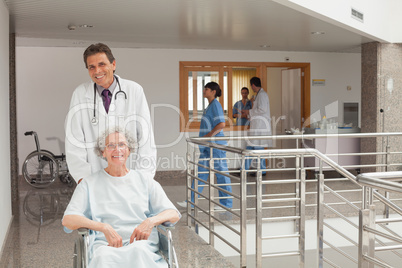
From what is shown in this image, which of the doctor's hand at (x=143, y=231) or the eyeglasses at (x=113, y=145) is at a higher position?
the eyeglasses at (x=113, y=145)

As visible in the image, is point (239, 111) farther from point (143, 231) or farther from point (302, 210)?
point (143, 231)

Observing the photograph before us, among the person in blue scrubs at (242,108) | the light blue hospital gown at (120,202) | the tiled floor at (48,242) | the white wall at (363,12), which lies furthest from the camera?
the person in blue scrubs at (242,108)

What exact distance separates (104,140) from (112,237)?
52cm

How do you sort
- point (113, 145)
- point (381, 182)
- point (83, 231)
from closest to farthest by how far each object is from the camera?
1. point (381, 182)
2. point (83, 231)
3. point (113, 145)

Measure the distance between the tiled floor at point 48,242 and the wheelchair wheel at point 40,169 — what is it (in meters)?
0.68

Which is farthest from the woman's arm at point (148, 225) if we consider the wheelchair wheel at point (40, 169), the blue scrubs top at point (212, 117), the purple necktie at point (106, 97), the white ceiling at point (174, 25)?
the wheelchair wheel at point (40, 169)

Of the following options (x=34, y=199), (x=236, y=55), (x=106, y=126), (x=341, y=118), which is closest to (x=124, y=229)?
(x=106, y=126)

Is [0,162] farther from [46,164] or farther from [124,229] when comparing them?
[46,164]

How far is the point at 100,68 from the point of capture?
2742mm

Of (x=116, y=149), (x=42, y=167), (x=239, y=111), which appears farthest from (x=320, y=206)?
(x=239, y=111)

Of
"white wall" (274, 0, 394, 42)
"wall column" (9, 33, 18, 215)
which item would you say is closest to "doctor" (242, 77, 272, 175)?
"white wall" (274, 0, 394, 42)

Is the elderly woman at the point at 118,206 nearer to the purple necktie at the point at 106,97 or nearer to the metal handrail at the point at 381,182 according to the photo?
the purple necktie at the point at 106,97

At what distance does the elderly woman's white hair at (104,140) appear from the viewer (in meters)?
2.71

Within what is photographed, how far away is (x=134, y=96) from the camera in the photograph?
→ 292 cm
